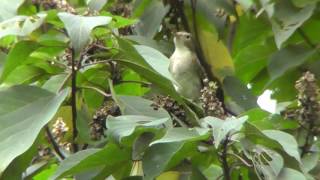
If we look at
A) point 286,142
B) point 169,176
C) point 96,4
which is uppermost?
point 96,4

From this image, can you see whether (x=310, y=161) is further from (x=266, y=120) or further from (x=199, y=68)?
(x=199, y=68)

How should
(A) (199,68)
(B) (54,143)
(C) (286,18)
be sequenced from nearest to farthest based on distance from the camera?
(B) (54,143)
(C) (286,18)
(A) (199,68)

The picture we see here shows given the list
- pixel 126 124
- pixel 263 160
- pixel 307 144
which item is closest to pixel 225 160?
pixel 263 160

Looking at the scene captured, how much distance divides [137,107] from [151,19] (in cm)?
40

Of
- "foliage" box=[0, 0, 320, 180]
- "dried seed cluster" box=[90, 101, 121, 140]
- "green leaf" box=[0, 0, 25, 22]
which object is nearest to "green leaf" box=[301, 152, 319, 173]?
"foliage" box=[0, 0, 320, 180]

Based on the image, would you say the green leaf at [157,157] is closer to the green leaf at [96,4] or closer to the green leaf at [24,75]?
the green leaf at [24,75]

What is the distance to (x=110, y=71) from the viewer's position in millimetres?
1512

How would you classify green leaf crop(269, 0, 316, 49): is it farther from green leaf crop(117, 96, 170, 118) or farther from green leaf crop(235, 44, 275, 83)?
green leaf crop(117, 96, 170, 118)

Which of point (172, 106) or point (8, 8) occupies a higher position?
point (8, 8)

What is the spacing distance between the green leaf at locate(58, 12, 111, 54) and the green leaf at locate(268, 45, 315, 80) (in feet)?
1.68

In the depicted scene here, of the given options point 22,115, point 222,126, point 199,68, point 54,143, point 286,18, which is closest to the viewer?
point 222,126

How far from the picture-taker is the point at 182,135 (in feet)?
3.88

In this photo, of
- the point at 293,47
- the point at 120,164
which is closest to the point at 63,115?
the point at 120,164

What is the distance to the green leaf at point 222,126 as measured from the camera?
3.72ft
